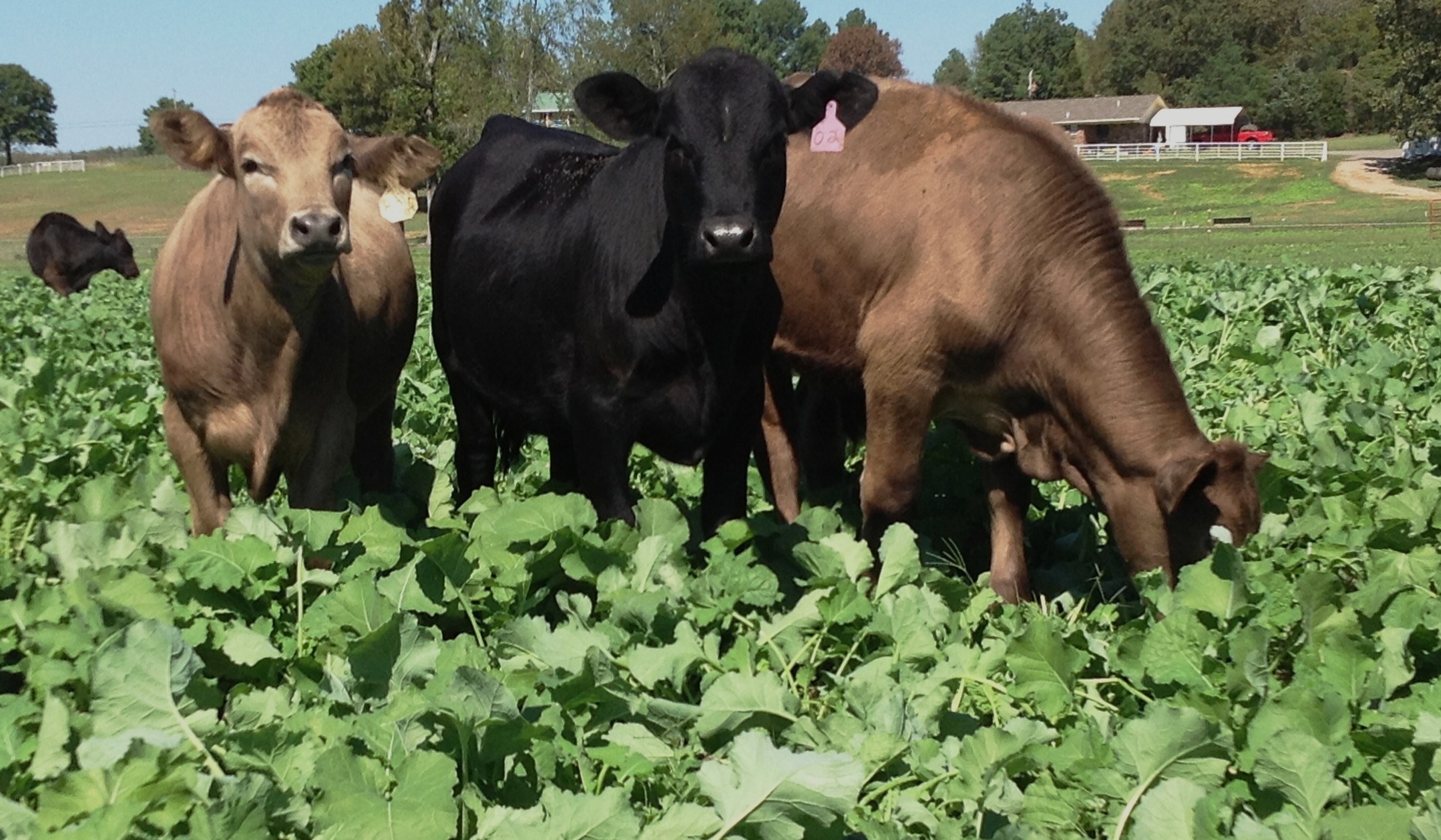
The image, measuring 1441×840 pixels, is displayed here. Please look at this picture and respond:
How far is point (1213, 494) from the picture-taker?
16.1 feet

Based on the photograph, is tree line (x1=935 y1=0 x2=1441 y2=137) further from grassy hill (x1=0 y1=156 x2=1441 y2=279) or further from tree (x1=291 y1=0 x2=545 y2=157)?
tree (x1=291 y1=0 x2=545 y2=157)

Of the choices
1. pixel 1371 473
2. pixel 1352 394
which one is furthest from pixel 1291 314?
pixel 1371 473

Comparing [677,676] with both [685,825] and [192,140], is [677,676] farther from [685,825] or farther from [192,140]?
[192,140]

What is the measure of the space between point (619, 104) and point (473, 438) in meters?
2.24

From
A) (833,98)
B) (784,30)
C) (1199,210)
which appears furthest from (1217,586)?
(784,30)

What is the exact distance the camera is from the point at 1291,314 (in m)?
11.4

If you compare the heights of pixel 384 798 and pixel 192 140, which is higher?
pixel 192 140

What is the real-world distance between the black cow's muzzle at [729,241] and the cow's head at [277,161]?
3.98 ft

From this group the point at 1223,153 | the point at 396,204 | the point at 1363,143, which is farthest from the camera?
the point at 1363,143

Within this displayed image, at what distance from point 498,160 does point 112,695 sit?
14.4ft

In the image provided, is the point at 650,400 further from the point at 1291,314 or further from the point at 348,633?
the point at 1291,314

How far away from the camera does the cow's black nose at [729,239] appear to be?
4719mm

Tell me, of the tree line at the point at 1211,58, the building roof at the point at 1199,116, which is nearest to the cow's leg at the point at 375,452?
the tree line at the point at 1211,58

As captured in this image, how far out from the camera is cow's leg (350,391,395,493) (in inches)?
263
